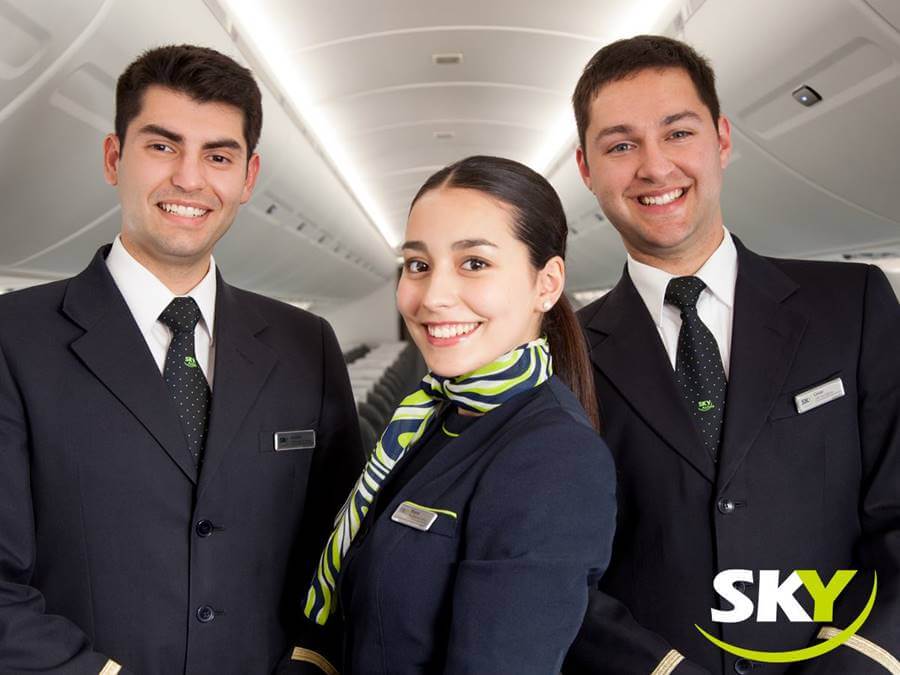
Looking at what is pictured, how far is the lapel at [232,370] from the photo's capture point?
6.49ft

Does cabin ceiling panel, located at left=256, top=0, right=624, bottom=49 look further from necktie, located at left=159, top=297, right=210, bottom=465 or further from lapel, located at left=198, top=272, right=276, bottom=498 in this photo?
necktie, located at left=159, top=297, right=210, bottom=465

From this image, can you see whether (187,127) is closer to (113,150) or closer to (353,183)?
(113,150)

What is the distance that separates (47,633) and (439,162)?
7.97 m

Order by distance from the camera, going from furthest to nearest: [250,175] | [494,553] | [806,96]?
1. [806,96]
2. [250,175]
3. [494,553]

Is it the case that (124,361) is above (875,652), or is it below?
above

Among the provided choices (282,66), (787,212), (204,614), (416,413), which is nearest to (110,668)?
(204,614)

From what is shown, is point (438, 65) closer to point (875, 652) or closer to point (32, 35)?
point (32, 35)

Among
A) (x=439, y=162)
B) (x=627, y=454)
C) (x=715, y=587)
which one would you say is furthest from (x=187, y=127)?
(x=439, y=162)

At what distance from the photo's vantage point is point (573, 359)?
1926mm

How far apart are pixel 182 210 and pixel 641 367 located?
1.20 metres

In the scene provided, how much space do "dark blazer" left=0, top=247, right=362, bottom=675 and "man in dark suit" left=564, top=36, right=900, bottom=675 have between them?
815mm

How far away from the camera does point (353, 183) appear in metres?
9.68

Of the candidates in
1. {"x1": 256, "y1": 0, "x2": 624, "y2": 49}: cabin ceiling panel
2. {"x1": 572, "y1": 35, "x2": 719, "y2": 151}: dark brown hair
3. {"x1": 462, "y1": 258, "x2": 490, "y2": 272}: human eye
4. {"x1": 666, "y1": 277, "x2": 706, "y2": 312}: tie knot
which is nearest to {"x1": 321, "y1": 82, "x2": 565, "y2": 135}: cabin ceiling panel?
{"x1": 256, "y1": 0, "x2": 624, "y2": 49}: cabin ceiling panel

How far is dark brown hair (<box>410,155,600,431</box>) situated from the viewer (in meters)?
1.74
